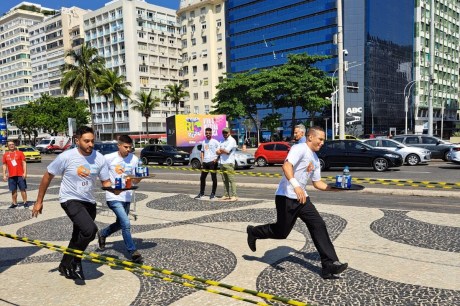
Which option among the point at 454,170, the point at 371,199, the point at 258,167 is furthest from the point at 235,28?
the point at 371,199

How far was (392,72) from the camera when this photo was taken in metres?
71.8

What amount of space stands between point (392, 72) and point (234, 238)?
74.6 meters

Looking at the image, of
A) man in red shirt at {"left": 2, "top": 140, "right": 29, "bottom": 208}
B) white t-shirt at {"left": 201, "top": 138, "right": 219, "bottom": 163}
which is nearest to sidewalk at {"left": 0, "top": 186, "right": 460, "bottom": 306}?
man in red shirt at {"left": 2, "top": 140, "right": 29, "bottom": 208}

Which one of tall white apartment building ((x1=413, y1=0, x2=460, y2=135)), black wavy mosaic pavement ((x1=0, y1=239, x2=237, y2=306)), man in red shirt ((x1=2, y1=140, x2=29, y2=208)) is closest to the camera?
black wavy mosaic pavement ((x1=0, y1=239, x2=237, y2=306))

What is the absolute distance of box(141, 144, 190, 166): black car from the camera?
80.8 feet

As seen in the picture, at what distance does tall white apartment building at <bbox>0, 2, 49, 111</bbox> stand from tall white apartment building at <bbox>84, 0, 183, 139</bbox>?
1379 inches

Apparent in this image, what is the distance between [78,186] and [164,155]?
2079cm

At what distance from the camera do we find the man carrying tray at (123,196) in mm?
4902

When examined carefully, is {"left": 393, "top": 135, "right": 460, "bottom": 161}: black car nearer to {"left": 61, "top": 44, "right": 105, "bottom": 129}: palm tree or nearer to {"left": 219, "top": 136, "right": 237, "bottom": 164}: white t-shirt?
{"left": 219, "top": 136, "right": 237, "bottom": 164}: white t-shirt

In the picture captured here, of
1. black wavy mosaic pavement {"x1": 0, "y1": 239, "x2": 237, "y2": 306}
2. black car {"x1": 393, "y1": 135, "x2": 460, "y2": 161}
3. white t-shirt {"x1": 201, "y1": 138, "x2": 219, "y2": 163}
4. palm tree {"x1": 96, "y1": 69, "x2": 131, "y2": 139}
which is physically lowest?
black wavy mosaic pavement {"x1": 0, "y1": 239, "x2": 237, "y2": 306}

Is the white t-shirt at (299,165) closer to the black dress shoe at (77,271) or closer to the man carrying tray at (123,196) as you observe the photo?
the man carrying tray at (123,196)

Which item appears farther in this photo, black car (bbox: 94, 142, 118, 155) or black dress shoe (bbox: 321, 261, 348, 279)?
black car (bbox: 94, 142, 118, 155)

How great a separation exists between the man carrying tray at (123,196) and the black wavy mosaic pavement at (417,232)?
12.8 feet

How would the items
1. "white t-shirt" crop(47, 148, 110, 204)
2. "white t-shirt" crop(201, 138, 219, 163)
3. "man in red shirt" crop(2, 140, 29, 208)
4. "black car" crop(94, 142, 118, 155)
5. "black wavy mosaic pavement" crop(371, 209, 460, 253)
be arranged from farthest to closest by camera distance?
1. "black car" crop(94, 142, 118, 155)
2. "white t-shirt" crop(201, 138, 219, 163)
3. "man in red shirt" crop(2, 140, 29, 208)
4. "black wavy mosaic pavement" crop(371, 209, 460, 253)
5. "white t-shirt" crop(47, 148, 110, 204)
